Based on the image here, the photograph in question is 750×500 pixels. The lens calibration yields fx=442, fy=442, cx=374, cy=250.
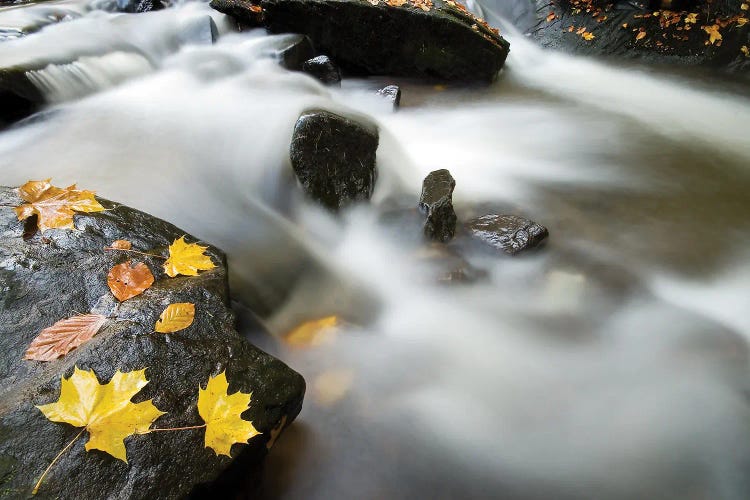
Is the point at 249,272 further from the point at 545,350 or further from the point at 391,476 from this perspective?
the point at 545,350

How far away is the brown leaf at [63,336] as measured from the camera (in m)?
1.67

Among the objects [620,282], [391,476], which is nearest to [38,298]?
[391,476]

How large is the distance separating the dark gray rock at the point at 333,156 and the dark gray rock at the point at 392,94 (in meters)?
2.16

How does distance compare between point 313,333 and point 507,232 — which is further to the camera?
point 507,232

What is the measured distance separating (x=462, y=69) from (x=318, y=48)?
215 centimetres

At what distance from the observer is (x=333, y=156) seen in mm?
3400

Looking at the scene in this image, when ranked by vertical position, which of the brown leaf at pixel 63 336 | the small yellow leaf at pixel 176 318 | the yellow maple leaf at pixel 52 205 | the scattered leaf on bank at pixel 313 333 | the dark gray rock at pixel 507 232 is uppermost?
the yellow maple leaf at pixel 52 205

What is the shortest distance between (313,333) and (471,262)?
1310mm

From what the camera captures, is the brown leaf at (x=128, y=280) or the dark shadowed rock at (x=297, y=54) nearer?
the brown leaf at (x=128, y=280)

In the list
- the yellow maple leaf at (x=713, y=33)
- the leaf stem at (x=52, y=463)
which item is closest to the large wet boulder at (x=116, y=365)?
the leaf stem at (x=52, y=463)

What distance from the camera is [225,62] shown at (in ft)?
19.0

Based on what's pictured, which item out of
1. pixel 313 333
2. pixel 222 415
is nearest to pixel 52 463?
pixel 222 415

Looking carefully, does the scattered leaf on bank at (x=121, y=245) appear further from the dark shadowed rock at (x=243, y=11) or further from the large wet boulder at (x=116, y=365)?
the dark shadowed rock at (x=243, y=11)

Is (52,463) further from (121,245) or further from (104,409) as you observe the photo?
(121,245)
